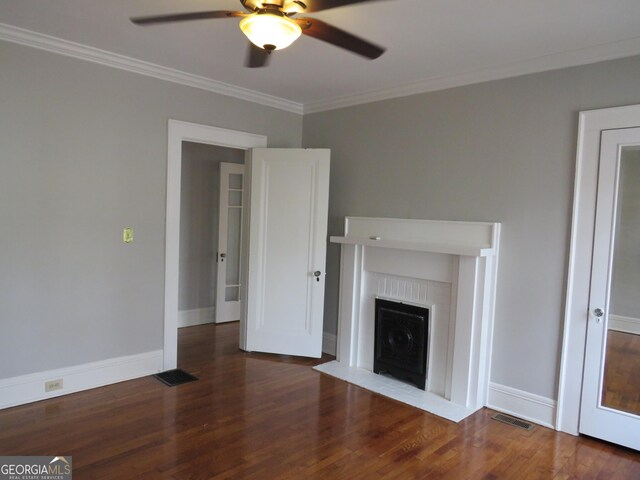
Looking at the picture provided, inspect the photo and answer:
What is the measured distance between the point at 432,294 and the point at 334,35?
2.30 metres

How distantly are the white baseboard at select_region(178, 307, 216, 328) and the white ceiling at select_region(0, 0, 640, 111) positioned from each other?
9.78 ft

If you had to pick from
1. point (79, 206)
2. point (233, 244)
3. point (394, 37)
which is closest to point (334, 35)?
point (394, 37)

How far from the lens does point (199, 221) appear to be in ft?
18.7

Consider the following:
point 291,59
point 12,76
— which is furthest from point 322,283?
point 12,76

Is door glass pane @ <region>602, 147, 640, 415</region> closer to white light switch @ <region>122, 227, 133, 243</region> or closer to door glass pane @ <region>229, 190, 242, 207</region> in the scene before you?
white light switch @ <region>122, 227, 133, 243</region>

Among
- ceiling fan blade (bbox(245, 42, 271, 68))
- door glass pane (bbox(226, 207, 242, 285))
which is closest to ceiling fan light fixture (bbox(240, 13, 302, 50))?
ceiling fan blade (bbox(245, 42, 271, 68))

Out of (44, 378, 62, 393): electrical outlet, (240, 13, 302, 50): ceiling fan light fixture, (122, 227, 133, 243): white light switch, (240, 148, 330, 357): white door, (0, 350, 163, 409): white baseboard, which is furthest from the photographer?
(240, 148, 330, 357): white door

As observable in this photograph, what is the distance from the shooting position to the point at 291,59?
3424mm

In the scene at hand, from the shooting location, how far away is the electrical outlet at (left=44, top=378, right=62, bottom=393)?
3.33 meters

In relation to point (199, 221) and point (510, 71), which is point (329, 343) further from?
point (510, 71)

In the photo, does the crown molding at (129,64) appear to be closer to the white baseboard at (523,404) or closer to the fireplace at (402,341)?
the fireplace at (402,341)

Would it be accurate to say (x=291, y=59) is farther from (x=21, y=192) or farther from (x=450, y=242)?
(x=21, y=192)

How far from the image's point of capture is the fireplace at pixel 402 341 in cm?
377

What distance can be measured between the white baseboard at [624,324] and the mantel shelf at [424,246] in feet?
2.88
